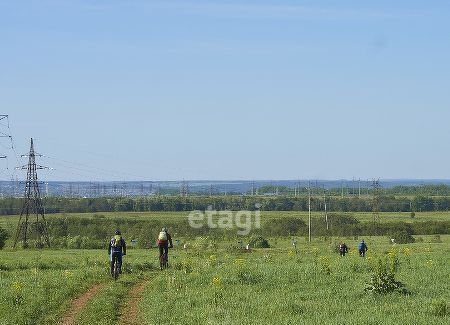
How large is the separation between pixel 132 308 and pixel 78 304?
5.15 ft

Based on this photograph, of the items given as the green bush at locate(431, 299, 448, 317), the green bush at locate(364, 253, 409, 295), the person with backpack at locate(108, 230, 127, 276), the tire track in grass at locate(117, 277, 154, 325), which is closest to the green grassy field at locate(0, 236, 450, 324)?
the green bush at locate(431, 299, 448, 317)

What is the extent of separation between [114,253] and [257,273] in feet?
17.1

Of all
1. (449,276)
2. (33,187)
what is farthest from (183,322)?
(33,187)

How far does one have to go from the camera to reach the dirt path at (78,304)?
58.4ft

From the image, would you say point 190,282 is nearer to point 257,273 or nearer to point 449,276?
point 257,273

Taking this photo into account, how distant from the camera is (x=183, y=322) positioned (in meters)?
17.1

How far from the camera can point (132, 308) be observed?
19.9 metres

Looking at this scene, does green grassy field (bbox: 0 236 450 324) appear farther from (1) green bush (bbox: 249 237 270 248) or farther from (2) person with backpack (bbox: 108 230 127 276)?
(1) green bush (bbox: 249 237 270 248)

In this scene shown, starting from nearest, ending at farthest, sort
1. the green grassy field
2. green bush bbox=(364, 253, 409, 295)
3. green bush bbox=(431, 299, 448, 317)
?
the green grassy field
green bush bbox=(431, 299, 448, 317)
green bush bbox=(364, 253, 409, 295)

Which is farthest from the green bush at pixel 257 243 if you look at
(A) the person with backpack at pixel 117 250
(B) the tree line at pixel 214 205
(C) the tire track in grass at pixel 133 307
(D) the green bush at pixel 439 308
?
(B) the tree line at pixel 214 205

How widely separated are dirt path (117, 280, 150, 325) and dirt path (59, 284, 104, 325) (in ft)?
3.51

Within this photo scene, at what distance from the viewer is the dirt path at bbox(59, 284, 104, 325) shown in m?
17.8

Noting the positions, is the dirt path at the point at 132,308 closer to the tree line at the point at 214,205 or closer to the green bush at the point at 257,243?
the green bush at the point at 257,243

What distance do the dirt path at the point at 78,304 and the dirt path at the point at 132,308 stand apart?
1.07 meters
